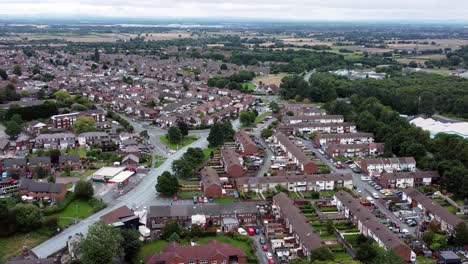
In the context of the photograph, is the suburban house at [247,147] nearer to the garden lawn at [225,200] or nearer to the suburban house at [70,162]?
the garden lawn at [225,200]

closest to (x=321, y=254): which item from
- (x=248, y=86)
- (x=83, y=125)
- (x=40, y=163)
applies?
(x=40, y=163)

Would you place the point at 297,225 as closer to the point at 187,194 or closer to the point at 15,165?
the point at 187,194

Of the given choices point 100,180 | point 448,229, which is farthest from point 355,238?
point 100,180

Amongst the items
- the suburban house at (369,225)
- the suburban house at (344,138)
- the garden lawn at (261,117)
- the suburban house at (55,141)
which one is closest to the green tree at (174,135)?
the suburban house at (55,141)

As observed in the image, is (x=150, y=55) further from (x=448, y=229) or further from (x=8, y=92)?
(x=448, y=229)

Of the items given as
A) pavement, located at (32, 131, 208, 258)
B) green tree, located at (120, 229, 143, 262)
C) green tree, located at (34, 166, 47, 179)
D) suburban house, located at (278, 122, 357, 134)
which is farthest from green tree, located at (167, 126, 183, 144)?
green tree, located at (120, 229, 143, 262)

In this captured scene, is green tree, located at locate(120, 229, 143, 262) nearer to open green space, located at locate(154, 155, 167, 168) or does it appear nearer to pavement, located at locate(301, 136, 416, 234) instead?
open green space, located at locate(154, 155, 167, 168)
